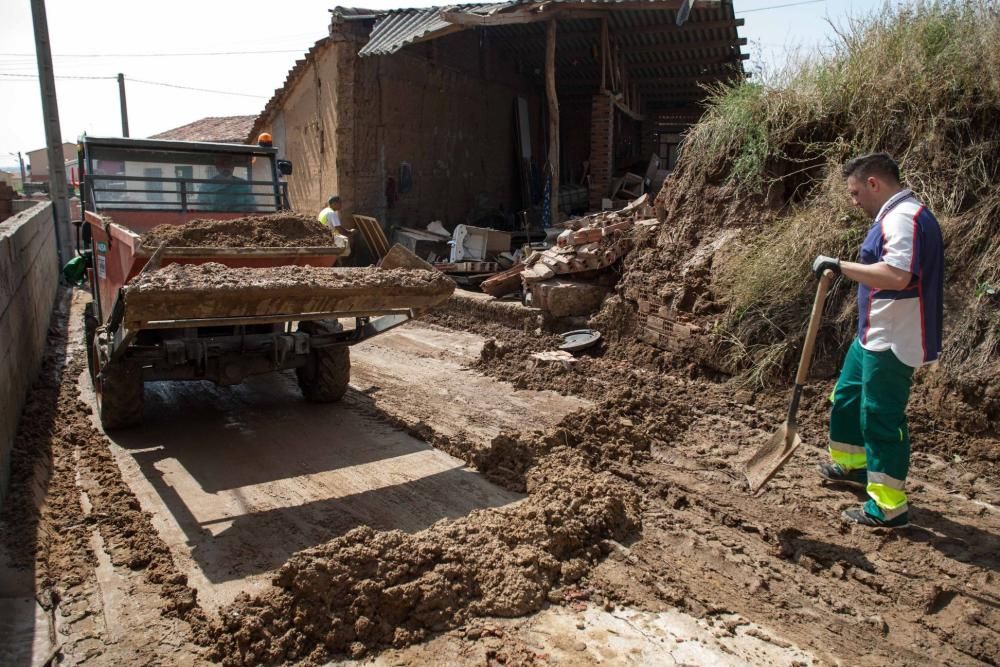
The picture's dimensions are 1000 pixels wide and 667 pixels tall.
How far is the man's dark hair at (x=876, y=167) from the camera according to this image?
12.8 feet

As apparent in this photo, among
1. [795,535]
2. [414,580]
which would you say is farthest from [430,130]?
[414,580]

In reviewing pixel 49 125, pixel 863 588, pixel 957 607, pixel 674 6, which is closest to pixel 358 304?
pixel 863 588

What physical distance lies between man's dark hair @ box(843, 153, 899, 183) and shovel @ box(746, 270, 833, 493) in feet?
1.94

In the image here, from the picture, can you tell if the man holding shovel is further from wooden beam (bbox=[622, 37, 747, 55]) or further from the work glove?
wooden beam (bbox=[622, 37, 747, 55])

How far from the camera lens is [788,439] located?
13.3 ft

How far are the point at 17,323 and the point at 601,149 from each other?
33.0 ft

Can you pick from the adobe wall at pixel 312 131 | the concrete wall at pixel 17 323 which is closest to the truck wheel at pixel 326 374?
the concrete wall at pixel 17 323

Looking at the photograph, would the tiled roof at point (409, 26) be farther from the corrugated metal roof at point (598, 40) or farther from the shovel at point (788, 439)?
the shovel at point (788, 439)

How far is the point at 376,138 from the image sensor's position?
41.8 feet

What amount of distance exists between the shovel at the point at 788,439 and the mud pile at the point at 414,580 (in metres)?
0.82

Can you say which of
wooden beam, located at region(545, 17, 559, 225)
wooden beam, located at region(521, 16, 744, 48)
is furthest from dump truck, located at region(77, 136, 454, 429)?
wooden beam, located at region(521, 16, 744, 48)

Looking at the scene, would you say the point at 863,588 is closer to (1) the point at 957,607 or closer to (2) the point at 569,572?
(1) the point at 957,607

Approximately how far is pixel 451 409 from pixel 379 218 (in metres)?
7.62

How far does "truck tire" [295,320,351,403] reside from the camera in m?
5.98
